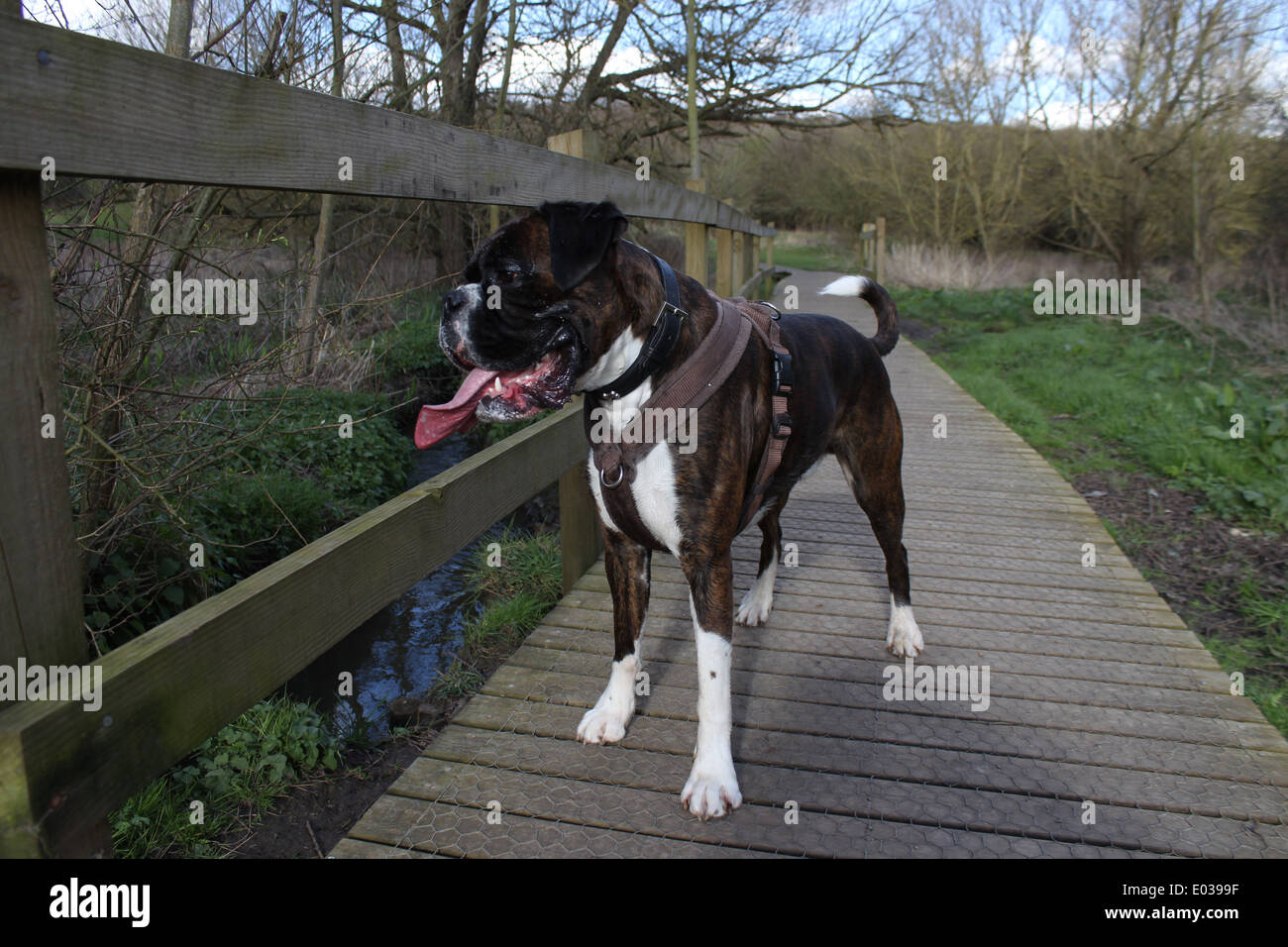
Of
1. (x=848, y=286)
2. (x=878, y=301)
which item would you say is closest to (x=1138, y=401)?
(x=878, y=301)

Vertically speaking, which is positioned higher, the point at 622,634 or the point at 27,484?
the point at 27,484

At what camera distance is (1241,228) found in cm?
1159

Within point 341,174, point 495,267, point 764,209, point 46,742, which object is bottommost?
point 46,742

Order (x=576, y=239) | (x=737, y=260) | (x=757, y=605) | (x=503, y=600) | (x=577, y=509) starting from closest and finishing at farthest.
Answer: (x=576, y=239)
(x=757, y=605)
(x=577, y=509)
(x=503, y=600)
(x=737, y=260)

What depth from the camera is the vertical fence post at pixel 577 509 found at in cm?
337

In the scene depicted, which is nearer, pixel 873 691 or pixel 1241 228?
pixel 873 691

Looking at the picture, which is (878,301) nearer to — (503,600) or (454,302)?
(454,302)

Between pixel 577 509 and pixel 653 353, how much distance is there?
5.32ft

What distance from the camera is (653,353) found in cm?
213

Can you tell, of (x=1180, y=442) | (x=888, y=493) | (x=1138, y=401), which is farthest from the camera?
(x=1138, y=401)

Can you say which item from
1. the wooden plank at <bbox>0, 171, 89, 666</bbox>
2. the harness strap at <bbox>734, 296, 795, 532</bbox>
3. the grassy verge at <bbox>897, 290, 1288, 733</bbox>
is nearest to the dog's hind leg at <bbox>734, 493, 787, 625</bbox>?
the harness strap at <bbox>734, 296, 795, 532</bbox>
